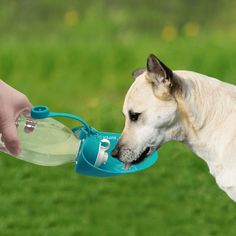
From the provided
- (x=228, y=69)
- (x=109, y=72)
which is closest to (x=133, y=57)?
(x=109, y=72)

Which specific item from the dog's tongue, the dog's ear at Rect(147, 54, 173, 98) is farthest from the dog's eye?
the dog's tongue

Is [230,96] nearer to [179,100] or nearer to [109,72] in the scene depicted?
[179,100]

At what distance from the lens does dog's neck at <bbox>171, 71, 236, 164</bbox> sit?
482cm

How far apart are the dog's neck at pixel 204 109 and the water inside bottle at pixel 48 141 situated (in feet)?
2.20

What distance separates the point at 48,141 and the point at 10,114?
497mm

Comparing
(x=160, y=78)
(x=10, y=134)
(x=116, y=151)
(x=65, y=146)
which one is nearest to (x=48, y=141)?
(x=65, y=146)

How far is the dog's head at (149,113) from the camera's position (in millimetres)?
4758

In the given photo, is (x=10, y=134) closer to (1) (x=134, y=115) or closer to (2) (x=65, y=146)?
(2) (x=65, y=146)

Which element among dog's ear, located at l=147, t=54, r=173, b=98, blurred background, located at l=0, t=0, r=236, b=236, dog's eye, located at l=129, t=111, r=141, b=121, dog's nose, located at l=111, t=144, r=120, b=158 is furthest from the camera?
blurred background, located at l=0, t=0, r=236, b=236

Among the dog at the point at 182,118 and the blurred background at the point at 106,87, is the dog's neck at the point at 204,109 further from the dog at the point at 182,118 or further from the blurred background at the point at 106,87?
the blurred background at the point at 106,87

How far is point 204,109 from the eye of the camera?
15.9 ft

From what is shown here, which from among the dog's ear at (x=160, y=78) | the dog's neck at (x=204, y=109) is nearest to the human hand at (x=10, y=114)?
the dog's ear at (x=160, y=78)

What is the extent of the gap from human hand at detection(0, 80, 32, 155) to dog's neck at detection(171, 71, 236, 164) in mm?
881

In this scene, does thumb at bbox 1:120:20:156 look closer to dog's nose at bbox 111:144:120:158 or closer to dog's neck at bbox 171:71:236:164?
dog's nose at bbox 111:144:120:158
